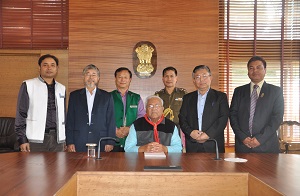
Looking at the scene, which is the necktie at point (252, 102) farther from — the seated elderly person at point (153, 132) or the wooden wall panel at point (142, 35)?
the wooden wall panel at point (142, 35)

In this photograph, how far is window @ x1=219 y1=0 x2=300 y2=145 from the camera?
6.45 metres

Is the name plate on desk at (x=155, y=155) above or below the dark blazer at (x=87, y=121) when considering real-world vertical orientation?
below

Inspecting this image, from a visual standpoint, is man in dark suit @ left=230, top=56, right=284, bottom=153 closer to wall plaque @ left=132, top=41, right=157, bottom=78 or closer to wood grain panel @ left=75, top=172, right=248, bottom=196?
wood grain panel @ left=75, top=172, right=248, bottom=196

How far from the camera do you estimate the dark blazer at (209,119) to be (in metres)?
3.44

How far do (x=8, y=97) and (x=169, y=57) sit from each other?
3457 millimetres

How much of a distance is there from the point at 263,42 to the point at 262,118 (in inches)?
137

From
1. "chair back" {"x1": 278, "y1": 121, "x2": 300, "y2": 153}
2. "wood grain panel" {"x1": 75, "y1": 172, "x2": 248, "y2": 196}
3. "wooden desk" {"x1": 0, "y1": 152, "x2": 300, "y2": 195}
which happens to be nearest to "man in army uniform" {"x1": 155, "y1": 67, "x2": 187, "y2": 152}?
"wooden desk" {"x1": 0, "y1": 152, "x2": 300, "y2": 195}

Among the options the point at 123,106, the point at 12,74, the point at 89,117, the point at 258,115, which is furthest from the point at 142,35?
the point at 12,74

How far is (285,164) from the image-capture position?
2.53 m

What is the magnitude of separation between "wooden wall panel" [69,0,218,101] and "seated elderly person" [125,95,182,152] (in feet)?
7.71

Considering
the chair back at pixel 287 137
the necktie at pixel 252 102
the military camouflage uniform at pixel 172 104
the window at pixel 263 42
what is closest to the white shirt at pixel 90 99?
the military camouflage uniform at pixel 172 104

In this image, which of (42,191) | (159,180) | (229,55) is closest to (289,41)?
(229,55)

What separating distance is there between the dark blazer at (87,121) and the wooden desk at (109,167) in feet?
1.94

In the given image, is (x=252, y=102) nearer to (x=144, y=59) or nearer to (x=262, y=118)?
(x=262, y=118)
